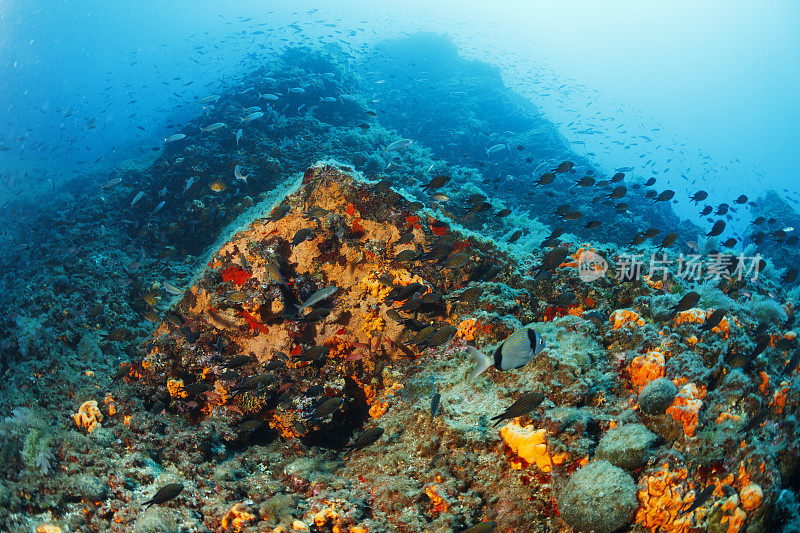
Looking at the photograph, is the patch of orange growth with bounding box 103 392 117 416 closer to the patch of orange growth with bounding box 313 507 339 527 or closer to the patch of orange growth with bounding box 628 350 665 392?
the patch of orange growth with bounding box 313 507 339 527

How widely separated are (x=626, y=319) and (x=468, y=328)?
2337 millimetres

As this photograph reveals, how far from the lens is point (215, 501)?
3.98 meters

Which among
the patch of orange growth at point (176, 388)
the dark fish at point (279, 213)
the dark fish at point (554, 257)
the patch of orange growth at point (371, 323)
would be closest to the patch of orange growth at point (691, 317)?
the dark fish at point (554, 257)

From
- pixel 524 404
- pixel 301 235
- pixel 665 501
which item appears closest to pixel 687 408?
pixel 665 501

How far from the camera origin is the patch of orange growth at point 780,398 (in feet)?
10.5

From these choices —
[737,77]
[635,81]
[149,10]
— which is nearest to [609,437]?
[149,10]

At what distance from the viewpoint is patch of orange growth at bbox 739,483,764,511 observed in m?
2.53

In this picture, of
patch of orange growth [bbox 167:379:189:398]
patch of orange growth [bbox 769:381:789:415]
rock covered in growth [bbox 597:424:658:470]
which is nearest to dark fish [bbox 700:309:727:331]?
patch of orange growth [bbox 769:381:789:415]

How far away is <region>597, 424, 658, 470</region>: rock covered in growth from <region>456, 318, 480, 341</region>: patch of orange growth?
95.7 inches

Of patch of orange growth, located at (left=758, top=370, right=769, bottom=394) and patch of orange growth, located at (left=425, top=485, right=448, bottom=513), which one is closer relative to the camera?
patch of orange growth, located at (left=425, top=485, right=448, bottom=513)

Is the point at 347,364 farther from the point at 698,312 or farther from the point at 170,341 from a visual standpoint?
the point at 698,312

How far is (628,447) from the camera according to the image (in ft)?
10.1

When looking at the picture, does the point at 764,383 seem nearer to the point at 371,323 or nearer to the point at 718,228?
the point at 371,323

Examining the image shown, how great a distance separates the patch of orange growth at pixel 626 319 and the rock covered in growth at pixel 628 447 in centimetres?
209
